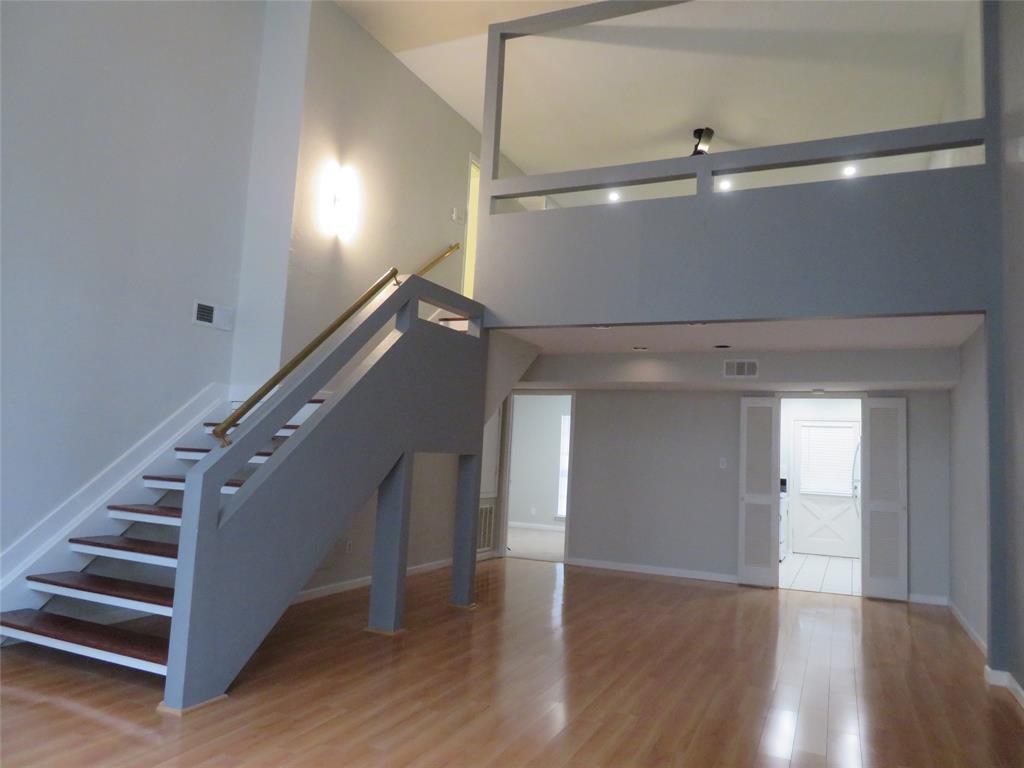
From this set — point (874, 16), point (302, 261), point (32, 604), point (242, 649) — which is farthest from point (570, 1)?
point (32, 604)

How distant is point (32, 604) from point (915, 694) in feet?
16.4

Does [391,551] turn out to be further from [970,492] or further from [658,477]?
[970,492]

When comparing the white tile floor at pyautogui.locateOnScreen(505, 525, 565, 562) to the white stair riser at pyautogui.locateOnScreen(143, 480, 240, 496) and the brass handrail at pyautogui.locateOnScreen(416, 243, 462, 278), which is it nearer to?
the brass handrail at pyautogui.locateOnScreen(416, 243, 462, 278)

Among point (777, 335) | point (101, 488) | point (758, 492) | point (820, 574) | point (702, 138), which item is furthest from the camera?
point (820, 574)

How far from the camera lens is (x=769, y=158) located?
4906 millimetres

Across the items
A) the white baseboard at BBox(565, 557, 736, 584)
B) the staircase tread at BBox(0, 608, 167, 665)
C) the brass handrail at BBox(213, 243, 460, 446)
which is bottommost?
the white baseboard at BBox(565, 557, 736, 584)

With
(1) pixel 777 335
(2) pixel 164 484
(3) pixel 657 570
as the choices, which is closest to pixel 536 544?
(3) pixel 657 570

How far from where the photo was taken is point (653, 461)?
812cm

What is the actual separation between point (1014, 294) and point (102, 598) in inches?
206

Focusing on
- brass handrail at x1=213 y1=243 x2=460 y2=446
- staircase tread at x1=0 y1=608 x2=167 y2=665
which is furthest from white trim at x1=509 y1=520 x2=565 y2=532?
staircase tread at x1=0 y1=608 x2=167 y2=665

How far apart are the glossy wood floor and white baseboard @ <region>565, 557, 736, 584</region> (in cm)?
203

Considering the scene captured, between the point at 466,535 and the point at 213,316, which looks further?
the point at 466,535

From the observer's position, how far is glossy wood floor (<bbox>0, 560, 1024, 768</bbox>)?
2863mm

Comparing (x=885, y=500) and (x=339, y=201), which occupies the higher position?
(x=339, y=201)
